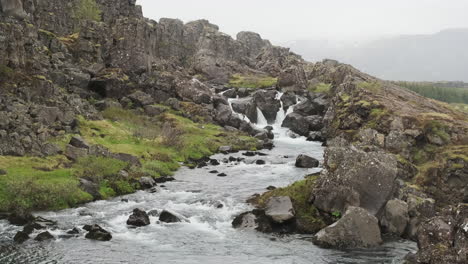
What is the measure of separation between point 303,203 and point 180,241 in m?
12.1

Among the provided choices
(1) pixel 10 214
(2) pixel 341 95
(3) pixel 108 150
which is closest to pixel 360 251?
(1) pixel 10 214

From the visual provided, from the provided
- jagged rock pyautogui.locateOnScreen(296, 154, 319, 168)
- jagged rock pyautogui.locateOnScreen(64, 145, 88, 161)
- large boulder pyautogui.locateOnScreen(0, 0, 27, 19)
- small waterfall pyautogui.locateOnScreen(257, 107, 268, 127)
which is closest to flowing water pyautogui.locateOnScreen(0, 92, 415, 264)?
jagged rock pyautogui.locateOnScreen(64, 145, 88, 161)

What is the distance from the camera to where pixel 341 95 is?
319ft

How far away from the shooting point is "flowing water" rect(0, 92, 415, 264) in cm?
2884

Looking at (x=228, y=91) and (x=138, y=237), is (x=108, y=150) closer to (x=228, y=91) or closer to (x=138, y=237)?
(x=138, y=237)

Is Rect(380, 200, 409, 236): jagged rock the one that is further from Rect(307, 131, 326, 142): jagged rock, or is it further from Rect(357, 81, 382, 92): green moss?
Rect(357, 81, 382, 92): green moss

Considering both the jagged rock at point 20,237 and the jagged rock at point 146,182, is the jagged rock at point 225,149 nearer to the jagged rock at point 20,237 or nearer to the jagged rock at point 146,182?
the jagged rock at point 146,182

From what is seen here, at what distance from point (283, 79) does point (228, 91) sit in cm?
1707

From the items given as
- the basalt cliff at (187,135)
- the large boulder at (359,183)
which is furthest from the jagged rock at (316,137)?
the large boulder at (359,183)

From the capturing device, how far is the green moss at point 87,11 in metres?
135

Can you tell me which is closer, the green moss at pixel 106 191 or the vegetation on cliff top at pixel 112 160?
the vegetation on cliff top at pixel 112 160

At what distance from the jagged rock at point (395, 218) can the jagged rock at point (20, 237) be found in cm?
2692

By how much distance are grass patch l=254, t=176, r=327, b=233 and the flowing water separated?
170cm

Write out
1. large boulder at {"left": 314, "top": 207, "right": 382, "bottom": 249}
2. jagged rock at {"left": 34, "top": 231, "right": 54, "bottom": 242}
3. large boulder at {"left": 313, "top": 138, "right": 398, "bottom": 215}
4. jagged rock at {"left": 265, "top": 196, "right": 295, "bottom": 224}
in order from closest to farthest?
jagged rock at {"left": 34, "top": 231, "right": 54, "bottom": 242}, large boulder at {"left": 314, "top": 207, "right": 382, "bottom": 249}, jagged rock at {"left": 265, "top": 196, "right": 295, "bottom": 224}, large boulder at {"left": 313, "top": 138, "right": 398, "bottom": 215}
